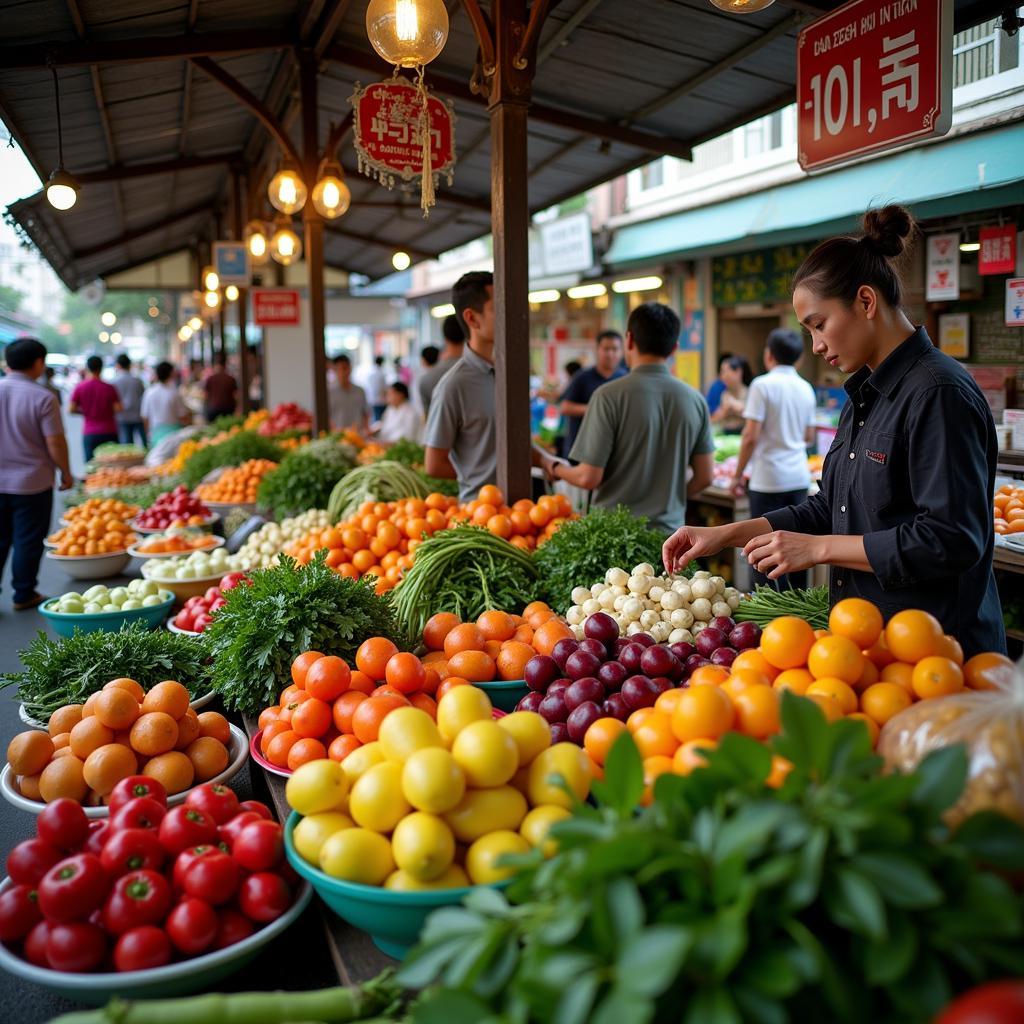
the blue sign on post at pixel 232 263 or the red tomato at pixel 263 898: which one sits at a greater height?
the blue sign on post at pixel 232 263

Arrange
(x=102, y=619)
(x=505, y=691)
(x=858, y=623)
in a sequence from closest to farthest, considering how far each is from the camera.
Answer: (x=858, y=623), (x=505, y=691), (x=102, y=619)

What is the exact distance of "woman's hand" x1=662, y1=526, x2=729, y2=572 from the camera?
2660 mm

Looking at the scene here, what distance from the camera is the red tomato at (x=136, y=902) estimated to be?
5.12ft

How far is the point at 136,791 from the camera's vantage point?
192cm

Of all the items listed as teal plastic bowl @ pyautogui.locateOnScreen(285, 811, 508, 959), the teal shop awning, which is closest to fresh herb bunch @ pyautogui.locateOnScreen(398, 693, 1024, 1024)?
teal plastic bowl @ pyautogui.locateOnScreen(285, 811, 508, 959)

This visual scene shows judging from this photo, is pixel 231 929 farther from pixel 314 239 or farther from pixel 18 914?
pixel 314 239

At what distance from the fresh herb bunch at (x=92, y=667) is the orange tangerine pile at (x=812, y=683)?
165 centimetres

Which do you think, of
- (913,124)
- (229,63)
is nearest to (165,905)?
(913,124)

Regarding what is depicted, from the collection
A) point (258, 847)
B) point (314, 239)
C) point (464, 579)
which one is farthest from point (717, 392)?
point (258, 847)

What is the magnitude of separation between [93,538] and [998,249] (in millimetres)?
7480

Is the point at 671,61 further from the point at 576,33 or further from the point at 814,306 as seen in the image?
the point at 814,306

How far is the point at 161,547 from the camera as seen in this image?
5617mm

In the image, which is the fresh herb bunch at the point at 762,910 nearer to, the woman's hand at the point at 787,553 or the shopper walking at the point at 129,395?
the woman's hand at the point at 787,553

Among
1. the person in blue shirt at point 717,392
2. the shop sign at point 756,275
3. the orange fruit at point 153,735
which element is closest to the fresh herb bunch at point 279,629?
the orange fruit at point 153,735
